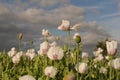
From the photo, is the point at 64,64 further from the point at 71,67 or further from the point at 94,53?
the point at 94,53

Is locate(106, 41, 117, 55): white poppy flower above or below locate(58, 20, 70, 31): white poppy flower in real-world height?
below

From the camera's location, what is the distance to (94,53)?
977cm

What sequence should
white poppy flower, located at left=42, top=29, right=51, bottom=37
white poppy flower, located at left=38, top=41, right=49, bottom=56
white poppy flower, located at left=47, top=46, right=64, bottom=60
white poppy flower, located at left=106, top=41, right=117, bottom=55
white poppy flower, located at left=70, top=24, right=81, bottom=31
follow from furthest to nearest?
white poppy flower, located at left=42, top=29, right=51, bottom=37 → white poppy flower, located at left=38, top=41, right=49, bottom=56 → white poppy flower, located at left=70, top=24, right=81, bottom=31 → white poppy flower, located at left=47, top=46, right=64, bottom=60 → white poppy flower, located at left=106, top=41, right=117, bottom=55

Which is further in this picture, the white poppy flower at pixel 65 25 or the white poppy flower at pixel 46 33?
the white poppy flower at pixel 46 33

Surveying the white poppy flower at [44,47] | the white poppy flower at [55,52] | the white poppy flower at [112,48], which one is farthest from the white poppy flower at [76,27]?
the white poppy flower at [112,48]

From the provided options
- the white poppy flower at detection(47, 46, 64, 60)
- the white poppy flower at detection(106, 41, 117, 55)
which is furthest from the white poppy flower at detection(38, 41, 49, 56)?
the white poppy flower at detection(106, 41, 117, 55)

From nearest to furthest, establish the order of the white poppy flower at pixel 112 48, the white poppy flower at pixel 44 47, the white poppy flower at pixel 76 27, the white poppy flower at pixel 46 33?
the white poppy flower at pixel 112 48, the white poppy flower at pixel 76 27, the white poppy flower at pixel 44 47, the white poppy flower at pixel 46 33

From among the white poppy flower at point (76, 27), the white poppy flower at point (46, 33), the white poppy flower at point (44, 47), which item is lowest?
the white poppy flower at point (44, 47)

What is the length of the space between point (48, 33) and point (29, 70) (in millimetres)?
2898

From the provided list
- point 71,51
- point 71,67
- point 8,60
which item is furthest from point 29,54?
point 71,67

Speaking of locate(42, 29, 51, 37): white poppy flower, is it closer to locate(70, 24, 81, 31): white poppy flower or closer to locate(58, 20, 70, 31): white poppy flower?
locate(58, 20, 70, 31): white poppy flower

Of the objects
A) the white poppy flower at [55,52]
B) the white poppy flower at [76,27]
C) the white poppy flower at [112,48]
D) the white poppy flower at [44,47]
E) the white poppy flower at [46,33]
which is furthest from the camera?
the white poppy flower at [46,33]

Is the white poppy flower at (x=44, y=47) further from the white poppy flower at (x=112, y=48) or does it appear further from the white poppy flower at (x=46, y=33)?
the white poppy flower at (x=46, y=33)

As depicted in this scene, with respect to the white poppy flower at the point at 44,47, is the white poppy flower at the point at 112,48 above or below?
above
